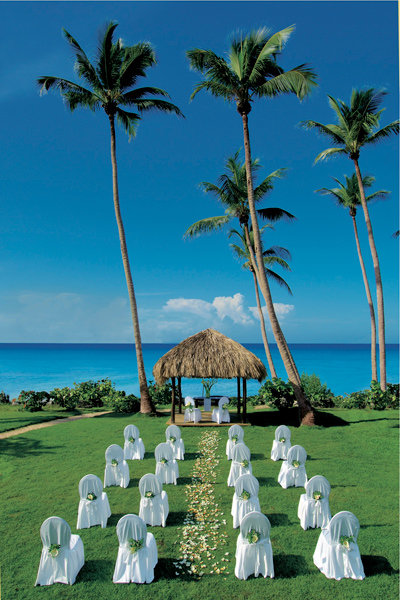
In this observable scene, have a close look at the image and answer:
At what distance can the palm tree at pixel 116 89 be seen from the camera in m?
16.4

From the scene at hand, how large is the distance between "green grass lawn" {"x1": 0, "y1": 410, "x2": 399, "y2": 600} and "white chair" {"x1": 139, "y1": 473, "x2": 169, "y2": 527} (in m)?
0.18

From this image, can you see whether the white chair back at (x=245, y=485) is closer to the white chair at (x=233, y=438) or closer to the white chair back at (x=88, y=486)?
the white chair back at (x=88, y=486)

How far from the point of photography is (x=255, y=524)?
17.9 feet

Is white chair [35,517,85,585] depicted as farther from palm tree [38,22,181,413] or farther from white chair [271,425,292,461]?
palm tree [38,22,181,413]

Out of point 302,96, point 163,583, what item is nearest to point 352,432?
point 163,583

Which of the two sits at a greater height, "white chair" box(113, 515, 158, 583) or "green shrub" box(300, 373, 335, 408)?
"white chair" box(113, 515, 158, 583)

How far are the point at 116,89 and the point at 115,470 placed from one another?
1577 cm

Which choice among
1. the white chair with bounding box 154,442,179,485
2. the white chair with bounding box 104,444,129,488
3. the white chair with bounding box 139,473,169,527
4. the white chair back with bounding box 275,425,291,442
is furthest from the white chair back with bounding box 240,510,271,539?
the white chair back with bounding box 275,425,291,442

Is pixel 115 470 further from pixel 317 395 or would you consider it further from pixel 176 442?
pixel 317 395

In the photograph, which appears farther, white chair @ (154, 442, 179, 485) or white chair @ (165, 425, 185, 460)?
white chair @ (165, 425, 185, 460)

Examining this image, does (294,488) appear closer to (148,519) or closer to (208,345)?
(148,519)

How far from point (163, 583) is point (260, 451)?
674cm

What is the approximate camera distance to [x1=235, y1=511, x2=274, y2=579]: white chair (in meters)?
5.44

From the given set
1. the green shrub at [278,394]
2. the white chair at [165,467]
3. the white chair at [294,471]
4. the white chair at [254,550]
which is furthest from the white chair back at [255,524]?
the green shrub at [278,394]
